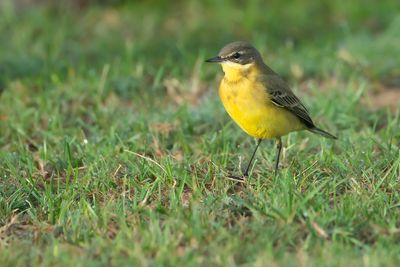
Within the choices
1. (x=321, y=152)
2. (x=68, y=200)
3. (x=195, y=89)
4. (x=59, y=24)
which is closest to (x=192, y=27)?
(x=59, y=24)

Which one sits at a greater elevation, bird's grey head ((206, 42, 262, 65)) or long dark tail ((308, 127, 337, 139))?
bird's grey head ((206, 42, 262, 65))

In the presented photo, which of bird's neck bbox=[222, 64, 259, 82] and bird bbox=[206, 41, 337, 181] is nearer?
bird bbox=[206, 41, 337, 181]

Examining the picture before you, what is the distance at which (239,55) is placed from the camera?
23.3 ft

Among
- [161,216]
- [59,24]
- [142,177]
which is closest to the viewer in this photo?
[161,216]

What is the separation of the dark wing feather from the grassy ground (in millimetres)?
315

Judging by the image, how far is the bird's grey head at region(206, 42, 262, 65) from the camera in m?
7.05

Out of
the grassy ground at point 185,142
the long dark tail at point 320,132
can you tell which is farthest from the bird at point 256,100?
the grassy ground at point 185,142

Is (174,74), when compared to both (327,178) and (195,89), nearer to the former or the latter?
(195,89)

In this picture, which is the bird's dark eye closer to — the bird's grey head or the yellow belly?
the bird's grey head

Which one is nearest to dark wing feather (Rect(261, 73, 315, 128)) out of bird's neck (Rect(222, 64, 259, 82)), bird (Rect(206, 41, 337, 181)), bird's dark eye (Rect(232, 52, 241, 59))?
bird (Rect(206, 41, 337, 181))

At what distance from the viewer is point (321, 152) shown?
680cm

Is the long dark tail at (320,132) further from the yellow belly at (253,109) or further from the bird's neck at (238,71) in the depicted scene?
the bird's neck at (238,71)

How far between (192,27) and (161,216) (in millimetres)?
6176

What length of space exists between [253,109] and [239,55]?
670 mm
